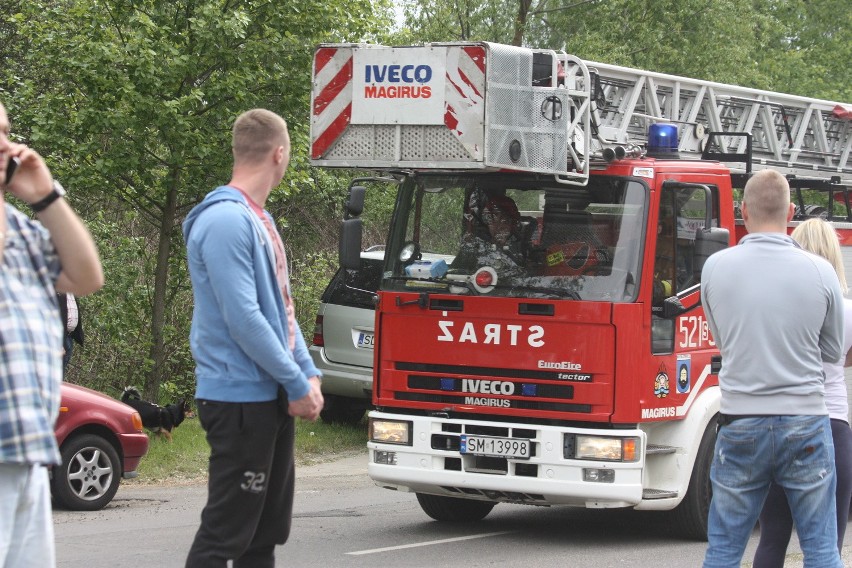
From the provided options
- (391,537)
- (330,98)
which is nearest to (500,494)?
(391,537)

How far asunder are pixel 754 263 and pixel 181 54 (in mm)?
9110

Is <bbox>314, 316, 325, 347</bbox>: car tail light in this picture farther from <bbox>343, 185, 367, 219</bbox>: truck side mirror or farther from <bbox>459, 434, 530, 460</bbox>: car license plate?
<bbox>459, 434, 530, 460</bbox>: car license plate

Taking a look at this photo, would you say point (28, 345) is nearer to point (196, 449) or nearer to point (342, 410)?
point (196, 449)

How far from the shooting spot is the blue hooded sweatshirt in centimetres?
459

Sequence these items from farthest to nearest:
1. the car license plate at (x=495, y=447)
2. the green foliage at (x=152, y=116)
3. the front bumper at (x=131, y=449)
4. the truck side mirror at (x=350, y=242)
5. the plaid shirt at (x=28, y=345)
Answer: the green foliage at (x=152, y=116)
the front bumper at (x=131, y=449)
the truck side mirror at (x=350, y=242)
the car license plate at (x=495, y=447)
the plaid shirt at (x=28, y=345)

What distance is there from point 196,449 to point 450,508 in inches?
167

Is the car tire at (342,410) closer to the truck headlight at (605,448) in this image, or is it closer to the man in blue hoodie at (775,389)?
the truck headlight at (605,448)

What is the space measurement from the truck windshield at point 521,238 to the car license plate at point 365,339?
16.8ft

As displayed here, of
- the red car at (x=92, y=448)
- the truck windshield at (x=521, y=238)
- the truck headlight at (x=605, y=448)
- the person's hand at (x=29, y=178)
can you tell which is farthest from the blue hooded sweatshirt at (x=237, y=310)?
the red car at (x=92, y=448)

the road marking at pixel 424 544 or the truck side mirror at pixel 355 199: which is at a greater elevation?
the truck side mirror at pixel 355 199

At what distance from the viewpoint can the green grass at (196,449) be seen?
1222cm

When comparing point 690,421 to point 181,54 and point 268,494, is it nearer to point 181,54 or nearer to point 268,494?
point 268,494

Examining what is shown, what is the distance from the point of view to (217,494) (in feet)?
15.4

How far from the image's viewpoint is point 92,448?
9938mm
